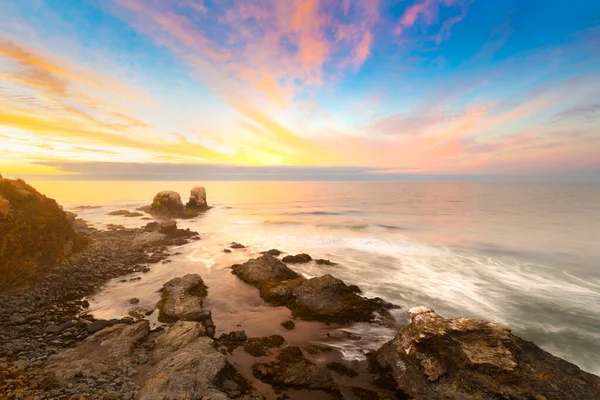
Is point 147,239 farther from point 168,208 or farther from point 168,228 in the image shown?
point 168,208

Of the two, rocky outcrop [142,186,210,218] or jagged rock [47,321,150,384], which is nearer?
jagged rock [47,321,150,384]

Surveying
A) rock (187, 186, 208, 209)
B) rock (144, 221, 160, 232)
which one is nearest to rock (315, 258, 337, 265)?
rock (144, 221, 160, 232)

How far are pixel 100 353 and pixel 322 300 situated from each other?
11.8 metres

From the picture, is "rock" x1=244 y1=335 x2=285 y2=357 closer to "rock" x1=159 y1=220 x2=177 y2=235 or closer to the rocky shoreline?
the rocky shoreline

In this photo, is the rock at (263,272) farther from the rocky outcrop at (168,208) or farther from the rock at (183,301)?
the rocky outcrop at (168,208)

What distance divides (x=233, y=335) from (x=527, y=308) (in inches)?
842

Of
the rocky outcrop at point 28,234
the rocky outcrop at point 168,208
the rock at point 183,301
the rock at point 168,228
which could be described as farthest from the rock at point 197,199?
the rock at point 183,301

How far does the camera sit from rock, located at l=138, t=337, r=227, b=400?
359 inches

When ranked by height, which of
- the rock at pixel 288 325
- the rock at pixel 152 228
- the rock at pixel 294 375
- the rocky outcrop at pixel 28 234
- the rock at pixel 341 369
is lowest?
the rock at pixel 288 325

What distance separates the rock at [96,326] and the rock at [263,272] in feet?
32.7

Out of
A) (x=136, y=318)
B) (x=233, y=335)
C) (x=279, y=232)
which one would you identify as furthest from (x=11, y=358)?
(x=279, y=232)

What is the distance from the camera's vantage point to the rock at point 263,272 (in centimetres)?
2211

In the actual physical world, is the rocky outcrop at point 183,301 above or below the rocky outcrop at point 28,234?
below

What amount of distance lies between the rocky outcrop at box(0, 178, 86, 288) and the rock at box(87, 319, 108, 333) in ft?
25.4
